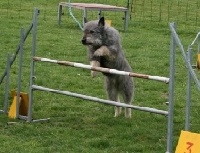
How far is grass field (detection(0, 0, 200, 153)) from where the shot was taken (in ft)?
24.2

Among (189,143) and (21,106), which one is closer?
(189,143)

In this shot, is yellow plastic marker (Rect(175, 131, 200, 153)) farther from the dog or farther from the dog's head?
the dog's head

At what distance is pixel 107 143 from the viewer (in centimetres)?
739

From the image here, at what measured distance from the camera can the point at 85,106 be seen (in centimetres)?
938

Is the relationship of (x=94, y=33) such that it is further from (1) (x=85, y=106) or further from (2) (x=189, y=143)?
(2) (x=189, y=143)

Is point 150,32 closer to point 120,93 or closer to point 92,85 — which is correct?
point 92,85

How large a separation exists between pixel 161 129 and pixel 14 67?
4.88 m

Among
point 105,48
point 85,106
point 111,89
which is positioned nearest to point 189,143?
point 105,48

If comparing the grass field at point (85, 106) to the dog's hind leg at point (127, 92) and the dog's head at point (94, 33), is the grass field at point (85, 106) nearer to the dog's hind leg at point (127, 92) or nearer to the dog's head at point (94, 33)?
the dog's hind leg at point (127, 92)

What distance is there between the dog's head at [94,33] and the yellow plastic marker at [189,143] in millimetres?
2531

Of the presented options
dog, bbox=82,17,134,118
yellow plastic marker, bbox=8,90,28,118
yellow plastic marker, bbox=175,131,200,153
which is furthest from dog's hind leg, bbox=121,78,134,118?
yellow plastic marker, bbox=175,131,200,153

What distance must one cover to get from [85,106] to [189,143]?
140 inches

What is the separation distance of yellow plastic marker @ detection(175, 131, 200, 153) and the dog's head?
2.53 meters

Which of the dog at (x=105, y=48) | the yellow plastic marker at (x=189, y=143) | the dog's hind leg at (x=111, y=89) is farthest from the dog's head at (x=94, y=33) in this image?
the yellow plastic marker at (x=189, y=143)
